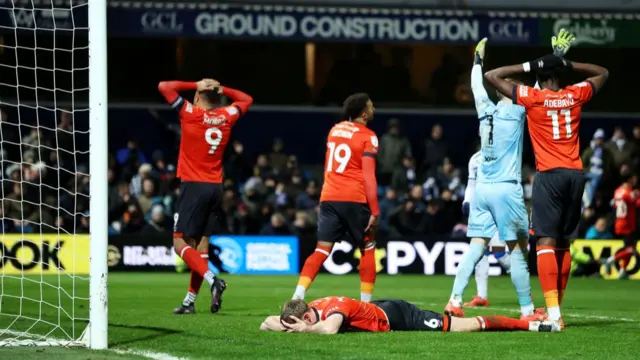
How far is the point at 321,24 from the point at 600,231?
715cm


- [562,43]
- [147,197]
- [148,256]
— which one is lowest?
[148,256]

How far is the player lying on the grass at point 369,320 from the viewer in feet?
29.2

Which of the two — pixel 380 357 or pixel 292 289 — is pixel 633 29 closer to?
pixel 292 289

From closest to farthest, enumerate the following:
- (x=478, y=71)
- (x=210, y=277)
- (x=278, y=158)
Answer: (x=478, y=71), (x=210, y=277), (x=278, y=158)

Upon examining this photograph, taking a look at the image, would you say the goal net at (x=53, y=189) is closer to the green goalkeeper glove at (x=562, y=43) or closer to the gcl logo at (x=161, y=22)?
the gcl logo at (x=161, y=22)

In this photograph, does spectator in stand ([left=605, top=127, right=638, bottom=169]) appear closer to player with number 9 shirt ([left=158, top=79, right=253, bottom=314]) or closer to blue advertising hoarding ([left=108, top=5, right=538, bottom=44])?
blue advertising hoarding ([left=108, top=5, right=538, bottom=44])

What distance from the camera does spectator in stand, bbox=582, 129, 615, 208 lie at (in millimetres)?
24094

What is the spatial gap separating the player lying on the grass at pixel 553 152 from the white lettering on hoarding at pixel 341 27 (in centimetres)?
1514

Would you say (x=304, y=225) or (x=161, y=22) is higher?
(x=161, y=22)

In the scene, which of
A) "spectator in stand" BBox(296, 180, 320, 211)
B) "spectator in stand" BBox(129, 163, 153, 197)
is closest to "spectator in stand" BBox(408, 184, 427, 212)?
"spectator in stand" BBox(296, 180, 320, 211)

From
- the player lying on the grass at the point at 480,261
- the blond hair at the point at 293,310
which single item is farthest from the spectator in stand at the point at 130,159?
the blond hair at the point at 293,310

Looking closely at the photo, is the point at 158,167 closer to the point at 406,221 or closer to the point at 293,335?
the point at 406,221

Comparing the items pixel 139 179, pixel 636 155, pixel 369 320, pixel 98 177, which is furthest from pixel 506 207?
pixel 636 155

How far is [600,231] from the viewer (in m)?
21.5
